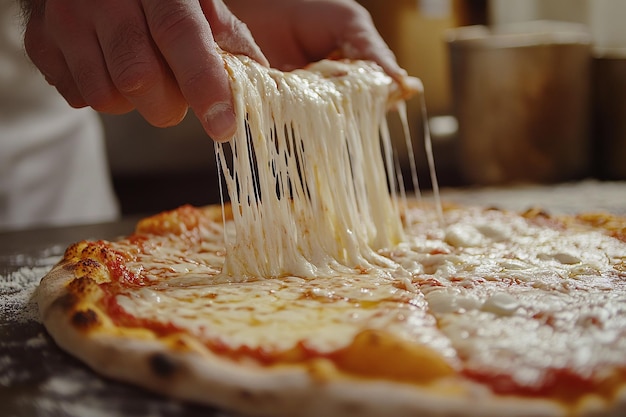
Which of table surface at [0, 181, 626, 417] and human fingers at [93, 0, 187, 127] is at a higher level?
human fingers at [93, 0, 187, 127]

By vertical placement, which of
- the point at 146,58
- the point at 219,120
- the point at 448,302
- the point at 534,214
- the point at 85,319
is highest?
the point at 146,58

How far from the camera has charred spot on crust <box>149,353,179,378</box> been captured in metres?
1.20

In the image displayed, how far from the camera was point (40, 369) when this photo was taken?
1.36 m

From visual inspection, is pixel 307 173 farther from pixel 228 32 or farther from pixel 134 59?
pixel 134 59

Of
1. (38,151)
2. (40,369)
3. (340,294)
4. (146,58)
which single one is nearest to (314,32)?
(146,58)

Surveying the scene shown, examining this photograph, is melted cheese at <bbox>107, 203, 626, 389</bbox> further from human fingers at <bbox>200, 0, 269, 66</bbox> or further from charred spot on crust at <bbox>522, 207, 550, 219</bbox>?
human fingers at <bbox>200, 0, 269, 66</bbox>

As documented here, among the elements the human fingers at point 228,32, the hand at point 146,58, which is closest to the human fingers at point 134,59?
the hand at point 146,58

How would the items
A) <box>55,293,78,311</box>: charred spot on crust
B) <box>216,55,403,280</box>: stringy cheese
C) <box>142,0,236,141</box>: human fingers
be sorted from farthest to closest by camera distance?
<box>216,55,403,280</box>: stringy cheese, <box>142,0,236,141</box>: human fingers, <box>55,293,78,311</box>: charred spot on crust

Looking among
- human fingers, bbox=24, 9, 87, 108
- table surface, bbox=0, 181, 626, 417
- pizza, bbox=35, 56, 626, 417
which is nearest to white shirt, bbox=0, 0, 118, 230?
table surface, bbox=0, 181, 626, 417

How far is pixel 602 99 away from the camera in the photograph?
13.2 feet

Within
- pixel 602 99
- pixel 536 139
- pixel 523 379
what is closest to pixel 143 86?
pixel 523 379

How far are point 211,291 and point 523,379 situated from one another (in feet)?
2.37

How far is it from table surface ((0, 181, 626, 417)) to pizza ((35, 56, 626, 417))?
0.10 feet

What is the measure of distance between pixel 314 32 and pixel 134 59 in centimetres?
108
